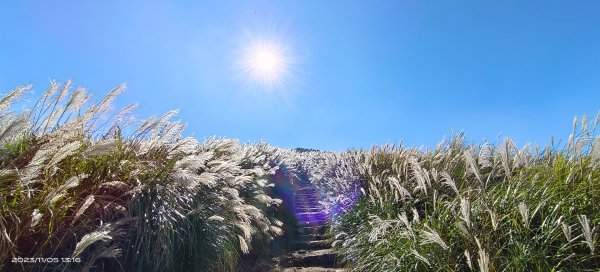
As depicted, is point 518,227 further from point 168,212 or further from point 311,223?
point 311,223

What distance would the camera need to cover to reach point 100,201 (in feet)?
10.5

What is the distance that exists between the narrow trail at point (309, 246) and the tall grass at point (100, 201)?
191cm

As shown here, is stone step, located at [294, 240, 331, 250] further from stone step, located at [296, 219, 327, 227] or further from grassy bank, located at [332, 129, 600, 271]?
grassy bank, located at [332, 129, 600, 271]

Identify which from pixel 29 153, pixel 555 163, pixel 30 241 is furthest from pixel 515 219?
pixel 29 153

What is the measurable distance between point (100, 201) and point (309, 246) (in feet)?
17.1

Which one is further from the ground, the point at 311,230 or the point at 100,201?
the point at 311,230

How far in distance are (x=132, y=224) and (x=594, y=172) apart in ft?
14.0

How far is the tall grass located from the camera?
8.48 ft

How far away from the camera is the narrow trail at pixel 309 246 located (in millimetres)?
6258

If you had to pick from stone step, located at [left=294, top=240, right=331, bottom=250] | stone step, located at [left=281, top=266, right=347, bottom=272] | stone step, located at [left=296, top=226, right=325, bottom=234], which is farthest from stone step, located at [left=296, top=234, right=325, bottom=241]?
stone step, located at [left=281, top=266, right=347, bottom=272]

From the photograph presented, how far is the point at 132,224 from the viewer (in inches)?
135

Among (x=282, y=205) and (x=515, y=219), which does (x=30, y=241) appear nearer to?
(x=515, y=219)

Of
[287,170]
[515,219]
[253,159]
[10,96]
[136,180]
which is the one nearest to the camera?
[10,96]

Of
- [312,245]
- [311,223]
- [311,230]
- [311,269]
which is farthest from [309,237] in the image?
[311,269]
